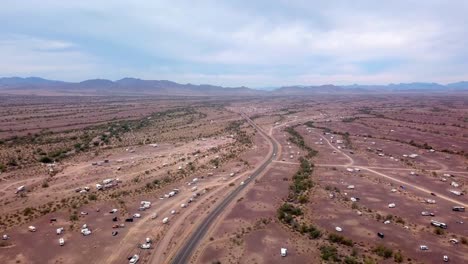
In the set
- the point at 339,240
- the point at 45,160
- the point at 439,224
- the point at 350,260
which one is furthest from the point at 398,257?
the point at 45,160

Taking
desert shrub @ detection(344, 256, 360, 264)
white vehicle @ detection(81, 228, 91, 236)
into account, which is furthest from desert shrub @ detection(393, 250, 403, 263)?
white vehicle @ detection(81, 228, 91, 236)

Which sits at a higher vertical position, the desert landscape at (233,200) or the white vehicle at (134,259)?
the desert landscape at (233,200)

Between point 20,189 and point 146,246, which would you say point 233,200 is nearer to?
point 146,246

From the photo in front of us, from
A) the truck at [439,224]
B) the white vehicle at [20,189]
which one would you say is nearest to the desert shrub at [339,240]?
the truck at [439,224]

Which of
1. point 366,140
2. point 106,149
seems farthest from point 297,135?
point 106,149

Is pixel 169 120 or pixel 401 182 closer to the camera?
pixel 401 182

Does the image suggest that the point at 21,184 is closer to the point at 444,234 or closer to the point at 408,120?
the point at 444,234

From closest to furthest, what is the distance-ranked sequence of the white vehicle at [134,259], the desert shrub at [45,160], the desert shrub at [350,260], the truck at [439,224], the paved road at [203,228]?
the desert shrub at [350,260]
the white vehicle at [134,259]
the paved road at [203,228]
the truck at [439,224]
the desert shrub at [45,160]

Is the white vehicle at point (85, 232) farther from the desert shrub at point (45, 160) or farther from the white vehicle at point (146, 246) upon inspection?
the desert shrub at point (45, 160)
